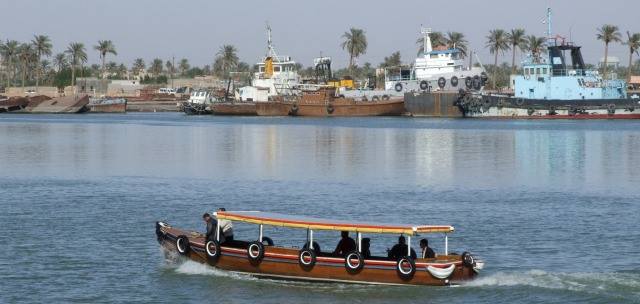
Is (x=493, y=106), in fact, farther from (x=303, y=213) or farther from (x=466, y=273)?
(x=466, y=273)

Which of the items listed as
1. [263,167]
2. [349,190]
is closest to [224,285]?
[349,190]

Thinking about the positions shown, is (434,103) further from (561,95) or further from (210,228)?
(210,228)

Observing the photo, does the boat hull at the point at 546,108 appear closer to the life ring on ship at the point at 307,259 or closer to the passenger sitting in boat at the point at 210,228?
the passenger sitting in boat at the point at 210,228

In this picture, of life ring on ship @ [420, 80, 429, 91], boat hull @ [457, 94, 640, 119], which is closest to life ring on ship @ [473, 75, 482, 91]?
life ring on ship @ [420, 80, 429, 91]

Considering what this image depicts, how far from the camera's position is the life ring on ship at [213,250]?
105 feet

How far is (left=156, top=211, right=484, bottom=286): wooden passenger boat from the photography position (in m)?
29.5

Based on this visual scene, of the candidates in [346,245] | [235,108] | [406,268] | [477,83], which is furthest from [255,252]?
[235,108]

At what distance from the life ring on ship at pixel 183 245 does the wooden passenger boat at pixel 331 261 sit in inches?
12.0

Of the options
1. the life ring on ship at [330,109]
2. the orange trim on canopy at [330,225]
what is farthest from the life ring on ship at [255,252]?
the life ring on ship at [330,109]

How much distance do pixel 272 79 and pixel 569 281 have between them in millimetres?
134959

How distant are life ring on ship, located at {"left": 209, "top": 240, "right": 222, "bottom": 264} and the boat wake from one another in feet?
24.2

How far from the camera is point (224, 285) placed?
31344mm

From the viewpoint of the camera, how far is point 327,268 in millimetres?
30406

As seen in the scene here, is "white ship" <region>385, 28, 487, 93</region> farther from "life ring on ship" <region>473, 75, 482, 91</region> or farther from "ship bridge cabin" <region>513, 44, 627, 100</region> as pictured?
"ship bridge cabin" <region>513, 44, 627, 100</region>
